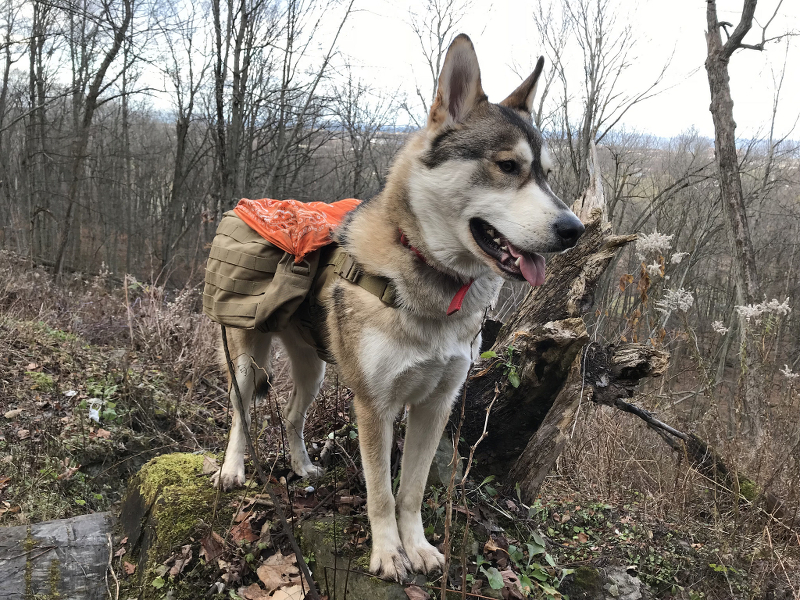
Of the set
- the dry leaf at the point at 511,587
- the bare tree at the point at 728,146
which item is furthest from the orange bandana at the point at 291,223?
the bare tree at the point at 728,146

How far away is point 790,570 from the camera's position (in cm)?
308

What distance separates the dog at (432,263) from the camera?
7.02 feet

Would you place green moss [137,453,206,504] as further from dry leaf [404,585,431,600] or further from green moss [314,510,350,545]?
dry leaf [404,585,431,600]

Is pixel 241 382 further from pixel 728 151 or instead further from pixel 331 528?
pixel 728 151

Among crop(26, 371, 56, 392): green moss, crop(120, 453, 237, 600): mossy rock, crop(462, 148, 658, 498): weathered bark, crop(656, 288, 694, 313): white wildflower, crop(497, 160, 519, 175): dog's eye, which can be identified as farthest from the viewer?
crop(26, 371, 56, 392): green moss

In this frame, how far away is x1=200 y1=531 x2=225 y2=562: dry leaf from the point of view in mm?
2568

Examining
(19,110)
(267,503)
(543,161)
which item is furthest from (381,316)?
(19,110)

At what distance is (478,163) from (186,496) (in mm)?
2393

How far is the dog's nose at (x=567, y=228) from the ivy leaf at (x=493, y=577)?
1.55 meters

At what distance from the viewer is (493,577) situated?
7.81ft

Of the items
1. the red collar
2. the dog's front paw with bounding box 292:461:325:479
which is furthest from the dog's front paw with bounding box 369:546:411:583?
the red collar

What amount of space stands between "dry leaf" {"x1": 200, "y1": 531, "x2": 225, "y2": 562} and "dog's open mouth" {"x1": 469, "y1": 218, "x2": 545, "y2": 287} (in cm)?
195

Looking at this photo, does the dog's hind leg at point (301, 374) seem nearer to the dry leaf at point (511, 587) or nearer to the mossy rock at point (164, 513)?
the mossy rock at point (164, 513)

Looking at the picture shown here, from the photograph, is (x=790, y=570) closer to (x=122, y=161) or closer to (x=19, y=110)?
(x=19, y=110)
